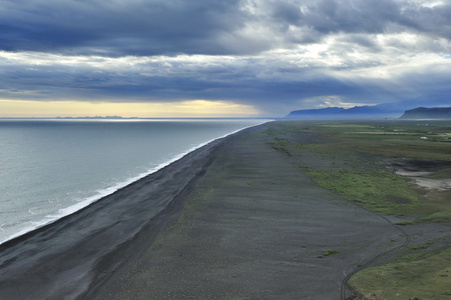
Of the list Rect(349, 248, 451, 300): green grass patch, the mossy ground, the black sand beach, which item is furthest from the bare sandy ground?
the mossy ground

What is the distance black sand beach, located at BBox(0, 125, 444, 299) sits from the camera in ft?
36.0

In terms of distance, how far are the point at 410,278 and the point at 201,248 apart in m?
8.34

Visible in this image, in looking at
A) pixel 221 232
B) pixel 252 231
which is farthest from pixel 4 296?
pixel 252 231

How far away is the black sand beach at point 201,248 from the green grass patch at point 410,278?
2.73ft

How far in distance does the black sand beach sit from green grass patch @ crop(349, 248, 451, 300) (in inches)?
32.8

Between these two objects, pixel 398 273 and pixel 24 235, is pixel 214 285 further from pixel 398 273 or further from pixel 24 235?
pixel 24 235

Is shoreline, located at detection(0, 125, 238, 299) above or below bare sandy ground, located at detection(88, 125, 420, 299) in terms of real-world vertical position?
below

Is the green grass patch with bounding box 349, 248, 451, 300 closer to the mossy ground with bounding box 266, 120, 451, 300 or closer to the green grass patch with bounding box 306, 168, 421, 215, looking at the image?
the mossy ground with bounding box 266, 120, 451, 300

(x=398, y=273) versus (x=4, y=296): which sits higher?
(x=398, y=273)

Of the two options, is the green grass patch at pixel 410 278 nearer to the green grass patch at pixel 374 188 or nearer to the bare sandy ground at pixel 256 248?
the bare sandy ground at pixel 256 248

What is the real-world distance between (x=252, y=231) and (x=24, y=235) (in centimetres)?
1236

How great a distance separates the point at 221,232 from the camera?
1655 cm

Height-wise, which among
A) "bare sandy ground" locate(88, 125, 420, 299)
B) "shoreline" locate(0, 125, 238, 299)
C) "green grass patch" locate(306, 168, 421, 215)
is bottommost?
"shoreline" locate(0, 125, 238, 299)

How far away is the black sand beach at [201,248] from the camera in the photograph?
11.0 metres
